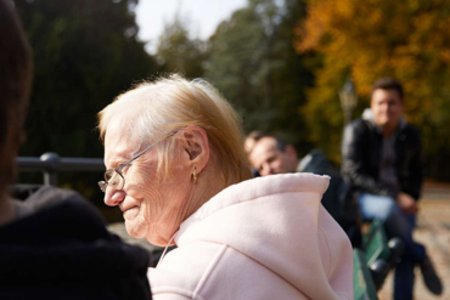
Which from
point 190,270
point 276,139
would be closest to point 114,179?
point 190,270

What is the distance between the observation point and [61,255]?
2.66 ft

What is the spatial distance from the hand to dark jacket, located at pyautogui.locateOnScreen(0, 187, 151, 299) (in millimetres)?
4801

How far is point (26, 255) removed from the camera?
79 cm

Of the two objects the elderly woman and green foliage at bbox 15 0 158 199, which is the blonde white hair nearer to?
the elderly woman

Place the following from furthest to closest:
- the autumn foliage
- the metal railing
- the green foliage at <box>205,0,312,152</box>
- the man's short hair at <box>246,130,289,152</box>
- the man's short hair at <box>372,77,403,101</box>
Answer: the green foliage at <box>205,0,312,152</box>
the autumn foliage
the man's short hair at <box>372,77,403,101</box>
the man's short hair at <box>246,130,289,152</box>
the metal railing

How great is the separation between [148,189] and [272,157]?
299 cm

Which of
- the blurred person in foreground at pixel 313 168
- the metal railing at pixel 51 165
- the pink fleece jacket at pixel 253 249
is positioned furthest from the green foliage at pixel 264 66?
the pink fleece jacket at pixel 253 249

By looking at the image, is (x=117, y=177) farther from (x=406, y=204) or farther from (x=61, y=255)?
(x=406, y=204)

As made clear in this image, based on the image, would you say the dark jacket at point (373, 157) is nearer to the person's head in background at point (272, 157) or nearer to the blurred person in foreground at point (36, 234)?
the person's head in background at point (272, 157)

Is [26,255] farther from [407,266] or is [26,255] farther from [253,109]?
[253,109]

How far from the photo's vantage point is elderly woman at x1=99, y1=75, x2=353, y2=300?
1.33 m

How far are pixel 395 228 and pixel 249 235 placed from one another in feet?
12.6

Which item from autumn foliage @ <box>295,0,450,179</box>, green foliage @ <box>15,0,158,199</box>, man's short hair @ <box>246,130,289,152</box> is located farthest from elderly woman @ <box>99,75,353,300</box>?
autumn foliage @ <box>295,0,450,179</box>

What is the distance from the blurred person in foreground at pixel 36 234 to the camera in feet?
2.62
